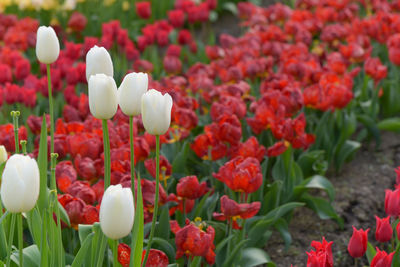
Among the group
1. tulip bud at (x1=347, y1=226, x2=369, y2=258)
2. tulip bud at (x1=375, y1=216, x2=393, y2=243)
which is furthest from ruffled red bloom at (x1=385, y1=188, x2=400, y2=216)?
tulip bud at (x1=347, y1=226, x2=369, y2=258)

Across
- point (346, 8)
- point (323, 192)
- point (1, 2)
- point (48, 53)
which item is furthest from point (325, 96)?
point (1, 2)

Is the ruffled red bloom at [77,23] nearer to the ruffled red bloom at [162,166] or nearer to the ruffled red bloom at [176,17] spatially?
the ruffled red bloom at [176,17]

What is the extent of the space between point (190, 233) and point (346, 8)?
11.4 feet

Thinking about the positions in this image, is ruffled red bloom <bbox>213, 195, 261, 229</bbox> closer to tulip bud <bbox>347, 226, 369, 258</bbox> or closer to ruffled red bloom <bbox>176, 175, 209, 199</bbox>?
ruffled red bloom <bbox>176, 175, 209, 199</bbox>

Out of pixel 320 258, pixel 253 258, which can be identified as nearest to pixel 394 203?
pixel 320 258

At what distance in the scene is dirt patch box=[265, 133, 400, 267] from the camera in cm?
260

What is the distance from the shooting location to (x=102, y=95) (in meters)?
1.44

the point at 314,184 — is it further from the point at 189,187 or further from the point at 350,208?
the point at 189,187

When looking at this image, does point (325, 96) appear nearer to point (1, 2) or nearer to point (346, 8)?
point (346, 8)

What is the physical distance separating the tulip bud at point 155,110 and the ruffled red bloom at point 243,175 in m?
0.65

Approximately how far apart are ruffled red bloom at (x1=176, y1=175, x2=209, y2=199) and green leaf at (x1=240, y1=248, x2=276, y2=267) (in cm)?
29

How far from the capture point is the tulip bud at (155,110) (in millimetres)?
1455

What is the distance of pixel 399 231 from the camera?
1820 millimetres

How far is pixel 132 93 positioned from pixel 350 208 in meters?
1.73
